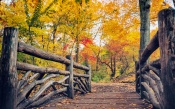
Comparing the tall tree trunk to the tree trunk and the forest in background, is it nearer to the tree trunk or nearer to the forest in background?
the tree trunk

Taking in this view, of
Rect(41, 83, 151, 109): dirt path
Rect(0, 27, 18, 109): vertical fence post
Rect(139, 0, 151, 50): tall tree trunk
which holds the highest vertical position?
Rect(139, 0, 151, 50): tall tree trunk

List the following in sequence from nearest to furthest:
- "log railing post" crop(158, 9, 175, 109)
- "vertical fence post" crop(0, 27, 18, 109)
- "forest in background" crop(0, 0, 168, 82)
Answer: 1. "log railing post" crop(158, 9, 175, 109)
2. "vertical fence post" crop(0, 27, 18, 109)
3. "forest in background" crop(0, 0, 168, 82)

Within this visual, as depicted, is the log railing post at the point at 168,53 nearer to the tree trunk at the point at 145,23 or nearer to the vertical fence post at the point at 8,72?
the vertical fence post at the point at 8,72

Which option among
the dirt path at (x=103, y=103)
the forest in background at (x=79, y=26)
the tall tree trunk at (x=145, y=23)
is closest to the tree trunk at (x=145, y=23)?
the tall tree trunk at (x=145, y=23)

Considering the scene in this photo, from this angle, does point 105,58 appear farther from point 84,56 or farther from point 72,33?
point 72,33

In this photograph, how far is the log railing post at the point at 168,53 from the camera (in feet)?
6.61

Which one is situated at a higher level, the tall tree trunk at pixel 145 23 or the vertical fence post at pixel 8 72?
the tall tree trunk at pixel 145 23

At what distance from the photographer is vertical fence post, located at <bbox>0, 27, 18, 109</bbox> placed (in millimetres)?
2348

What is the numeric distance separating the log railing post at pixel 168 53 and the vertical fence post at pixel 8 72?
5.77 feet

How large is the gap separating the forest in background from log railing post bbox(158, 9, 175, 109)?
221 centimetres

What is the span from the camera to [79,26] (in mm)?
13703

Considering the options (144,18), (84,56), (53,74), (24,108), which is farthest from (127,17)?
(84,56)

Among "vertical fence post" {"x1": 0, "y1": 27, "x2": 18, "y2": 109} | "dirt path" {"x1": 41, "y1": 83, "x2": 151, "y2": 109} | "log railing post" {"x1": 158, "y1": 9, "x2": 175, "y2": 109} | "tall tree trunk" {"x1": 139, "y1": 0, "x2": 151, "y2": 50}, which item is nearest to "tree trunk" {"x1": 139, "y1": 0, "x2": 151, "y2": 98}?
"tall tree trunk" {"x1": 139, "y1": 0, "x2": 151, "y2": 50}

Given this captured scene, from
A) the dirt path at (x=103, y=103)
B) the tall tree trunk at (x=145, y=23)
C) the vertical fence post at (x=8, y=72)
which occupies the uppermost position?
the tall tree trunk at (x=145, y=23)
